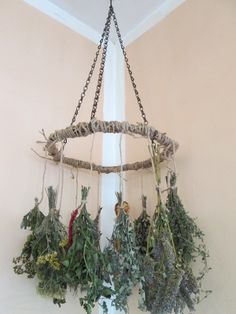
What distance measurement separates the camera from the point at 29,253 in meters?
1.05

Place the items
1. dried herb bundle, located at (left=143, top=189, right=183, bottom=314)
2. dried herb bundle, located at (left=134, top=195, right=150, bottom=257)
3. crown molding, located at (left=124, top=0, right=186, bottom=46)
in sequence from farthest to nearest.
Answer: crown molding, located at (left=124, top=0, right=186, bottom=46) → dried herb bundle, located at (left=134, top=195, right=150, bottom=257) → dried herb bundle, located at (left=143, top=189, right=183, bottom=314)

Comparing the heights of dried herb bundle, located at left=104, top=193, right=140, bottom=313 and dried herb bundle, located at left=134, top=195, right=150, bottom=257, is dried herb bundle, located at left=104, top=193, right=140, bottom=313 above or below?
below

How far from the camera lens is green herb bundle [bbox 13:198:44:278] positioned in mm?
1025

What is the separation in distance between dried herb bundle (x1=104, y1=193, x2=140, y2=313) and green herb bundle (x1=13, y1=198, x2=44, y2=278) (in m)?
0.28

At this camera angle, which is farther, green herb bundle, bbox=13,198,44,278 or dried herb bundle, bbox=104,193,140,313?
green herb bundle, bbox=13,198,44,278

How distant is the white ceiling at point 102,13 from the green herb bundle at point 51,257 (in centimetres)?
116

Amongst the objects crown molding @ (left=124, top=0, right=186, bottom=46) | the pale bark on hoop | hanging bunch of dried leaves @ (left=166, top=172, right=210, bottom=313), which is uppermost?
crown molding @ (left=124, top=0, right=186, bottom=46)

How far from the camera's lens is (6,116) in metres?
1.26

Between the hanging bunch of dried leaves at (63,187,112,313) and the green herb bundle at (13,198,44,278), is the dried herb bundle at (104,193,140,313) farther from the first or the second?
the green herb bundle at (13,198,44,278)

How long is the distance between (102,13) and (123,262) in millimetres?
1355

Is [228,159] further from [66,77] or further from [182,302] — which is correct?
[66,77]

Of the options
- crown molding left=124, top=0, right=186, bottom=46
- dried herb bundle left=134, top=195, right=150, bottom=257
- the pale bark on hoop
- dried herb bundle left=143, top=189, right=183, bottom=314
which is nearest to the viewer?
dried herb bundle left=143, top=189, right=183, bottom=314

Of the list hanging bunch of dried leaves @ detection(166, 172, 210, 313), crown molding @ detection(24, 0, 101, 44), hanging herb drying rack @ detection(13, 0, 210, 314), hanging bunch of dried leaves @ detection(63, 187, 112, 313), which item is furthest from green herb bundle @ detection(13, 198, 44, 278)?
crown molding @ detection(24, 0, 101, 44)

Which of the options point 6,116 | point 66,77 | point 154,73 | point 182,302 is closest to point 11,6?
point 66,77
